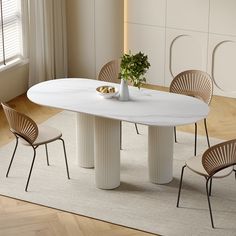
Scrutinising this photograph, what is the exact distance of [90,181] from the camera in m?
6.76

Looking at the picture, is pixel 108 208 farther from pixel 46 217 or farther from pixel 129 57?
pixel 129 57

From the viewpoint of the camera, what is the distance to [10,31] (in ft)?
28.5

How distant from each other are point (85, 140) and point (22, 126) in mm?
825

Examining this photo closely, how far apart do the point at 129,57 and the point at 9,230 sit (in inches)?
73.1

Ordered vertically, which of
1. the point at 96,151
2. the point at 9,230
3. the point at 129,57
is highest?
the point at 129,57

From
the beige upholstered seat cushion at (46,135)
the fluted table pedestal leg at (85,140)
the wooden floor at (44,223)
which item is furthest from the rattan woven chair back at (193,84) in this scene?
the wooden floor at (44,223)

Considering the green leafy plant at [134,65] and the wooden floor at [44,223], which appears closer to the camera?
the wooden floor at [44,223]

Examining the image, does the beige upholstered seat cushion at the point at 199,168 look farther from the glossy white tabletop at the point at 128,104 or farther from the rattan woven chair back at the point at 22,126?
the rattan woven chair back at the point at 22,126

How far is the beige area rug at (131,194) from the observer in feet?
19.8

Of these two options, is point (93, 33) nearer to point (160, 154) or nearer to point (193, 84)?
point (193, 84)

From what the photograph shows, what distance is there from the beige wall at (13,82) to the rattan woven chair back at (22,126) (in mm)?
2231

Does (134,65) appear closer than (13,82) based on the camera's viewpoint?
Yes

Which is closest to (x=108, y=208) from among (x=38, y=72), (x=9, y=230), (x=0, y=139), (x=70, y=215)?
(x=70, y=215)

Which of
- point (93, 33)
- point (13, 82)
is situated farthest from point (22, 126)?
point (93, 33)
